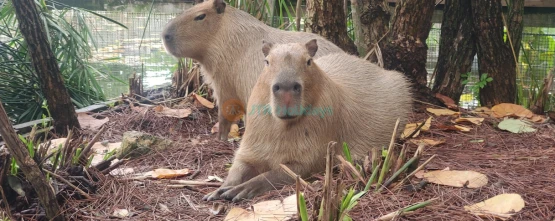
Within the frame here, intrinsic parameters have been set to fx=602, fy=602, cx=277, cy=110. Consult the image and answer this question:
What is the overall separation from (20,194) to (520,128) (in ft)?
10.2

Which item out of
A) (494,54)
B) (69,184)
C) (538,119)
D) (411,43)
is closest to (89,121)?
(69,184)

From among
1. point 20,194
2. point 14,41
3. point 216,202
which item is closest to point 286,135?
point 216,202

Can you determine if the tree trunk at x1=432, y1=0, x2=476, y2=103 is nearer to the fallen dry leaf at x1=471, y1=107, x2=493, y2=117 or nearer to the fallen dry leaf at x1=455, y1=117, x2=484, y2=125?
the fallen dry leaf at x1=471, y1=107, x2=493, y2=117

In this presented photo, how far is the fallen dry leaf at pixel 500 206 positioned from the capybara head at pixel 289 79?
2.94ft

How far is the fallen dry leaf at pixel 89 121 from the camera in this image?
4.56 metres

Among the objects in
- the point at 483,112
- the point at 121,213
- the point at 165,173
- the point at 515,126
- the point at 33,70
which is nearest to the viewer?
the point at 121,213

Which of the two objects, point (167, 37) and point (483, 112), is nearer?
point (167, 37)

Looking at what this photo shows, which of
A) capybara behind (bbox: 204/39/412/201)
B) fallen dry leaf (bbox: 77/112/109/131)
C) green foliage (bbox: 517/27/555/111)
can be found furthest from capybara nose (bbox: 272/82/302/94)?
green foliage (bbox: 517/27/555/111)

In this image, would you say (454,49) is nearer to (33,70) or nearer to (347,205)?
(347,205)

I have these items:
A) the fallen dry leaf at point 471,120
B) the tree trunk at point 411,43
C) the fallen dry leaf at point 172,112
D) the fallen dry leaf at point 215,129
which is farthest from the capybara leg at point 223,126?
the fallen dry leaf at point 471,120

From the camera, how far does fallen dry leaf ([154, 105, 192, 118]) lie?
15.7 ft

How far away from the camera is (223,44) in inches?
174

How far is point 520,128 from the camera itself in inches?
159

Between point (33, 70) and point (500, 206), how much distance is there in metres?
4.21
